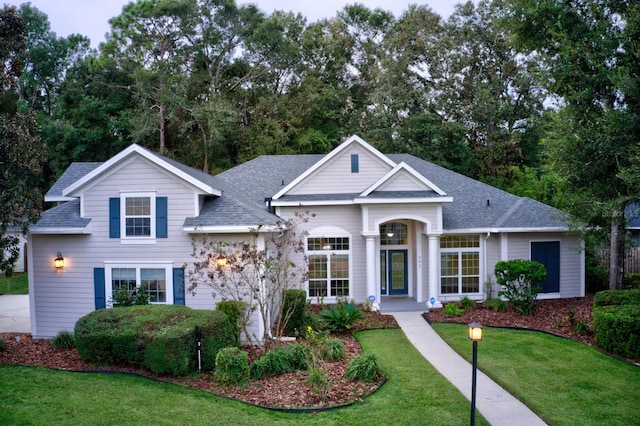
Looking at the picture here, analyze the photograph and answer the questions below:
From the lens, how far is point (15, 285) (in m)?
23.0

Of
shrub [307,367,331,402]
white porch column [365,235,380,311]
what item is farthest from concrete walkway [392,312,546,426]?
shrub [307,367,331,402]

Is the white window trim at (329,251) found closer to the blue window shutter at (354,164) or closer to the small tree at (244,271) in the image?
the blue window shutter at (354,164)

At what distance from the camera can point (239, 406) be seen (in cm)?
787

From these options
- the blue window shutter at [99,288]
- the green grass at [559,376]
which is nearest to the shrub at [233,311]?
the blue window shutter at [99,288]

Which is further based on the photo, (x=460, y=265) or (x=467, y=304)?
(x=460, y=265)

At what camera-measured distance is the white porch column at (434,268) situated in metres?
15.7

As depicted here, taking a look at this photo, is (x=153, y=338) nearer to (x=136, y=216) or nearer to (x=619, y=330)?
(x=136, y=216)

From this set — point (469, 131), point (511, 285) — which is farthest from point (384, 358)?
point (469, 131)

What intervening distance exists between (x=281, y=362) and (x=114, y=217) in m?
6.33

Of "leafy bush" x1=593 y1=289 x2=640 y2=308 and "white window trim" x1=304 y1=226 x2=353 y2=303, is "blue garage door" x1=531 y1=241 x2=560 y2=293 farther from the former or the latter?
"white window trim" x1=304 y1=226 x2=353 y2=303

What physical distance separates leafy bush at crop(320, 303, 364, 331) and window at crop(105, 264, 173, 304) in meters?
4.31

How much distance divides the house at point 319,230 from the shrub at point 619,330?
17.6 ft

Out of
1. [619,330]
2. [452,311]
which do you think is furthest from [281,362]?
[619,330]

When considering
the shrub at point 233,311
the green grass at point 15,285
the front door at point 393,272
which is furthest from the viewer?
the green grass at point 15,285
